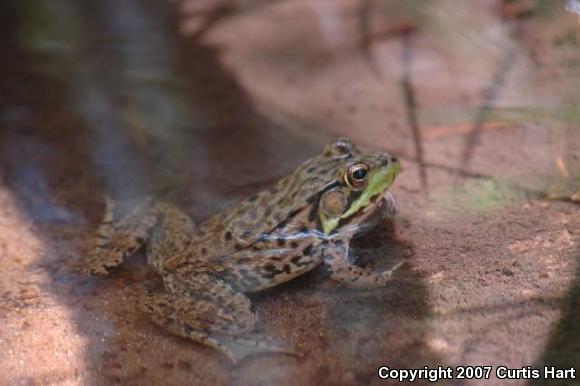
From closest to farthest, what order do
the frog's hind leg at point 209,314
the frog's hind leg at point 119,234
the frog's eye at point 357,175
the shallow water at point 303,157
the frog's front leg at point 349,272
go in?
the shallow water at point 303,157 → the frog's hind leg at point 209,314 → the frog's front leg at point 349,272 → the frog's eye at point 357,175 → the frog's hind leg at point 119,234

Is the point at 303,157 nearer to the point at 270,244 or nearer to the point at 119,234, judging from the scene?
the point at 270,244

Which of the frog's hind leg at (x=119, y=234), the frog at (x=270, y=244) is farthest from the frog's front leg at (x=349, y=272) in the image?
the frog's hind leg at (x=119, y=234)

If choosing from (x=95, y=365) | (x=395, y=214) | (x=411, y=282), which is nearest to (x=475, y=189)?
(x=395, y=214)

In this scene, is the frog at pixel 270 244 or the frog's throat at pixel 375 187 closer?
the frog at pixel 270 244

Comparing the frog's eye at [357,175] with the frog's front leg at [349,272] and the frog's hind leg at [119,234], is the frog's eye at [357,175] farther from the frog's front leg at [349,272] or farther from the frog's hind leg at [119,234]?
the frog's hind leg at [119,234]

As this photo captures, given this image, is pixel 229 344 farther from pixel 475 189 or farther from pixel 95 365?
pixel 475 189

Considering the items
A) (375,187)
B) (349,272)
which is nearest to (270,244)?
(349,272)
